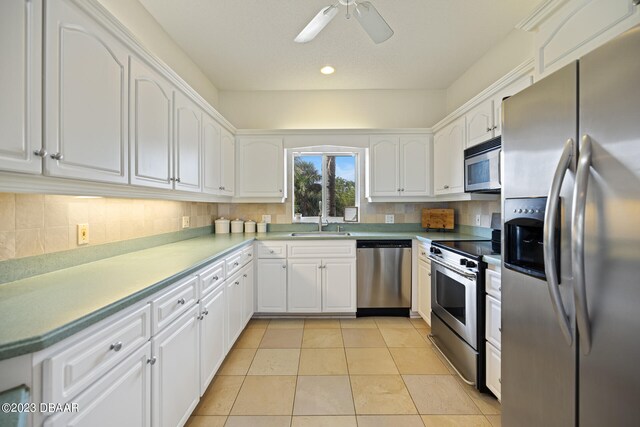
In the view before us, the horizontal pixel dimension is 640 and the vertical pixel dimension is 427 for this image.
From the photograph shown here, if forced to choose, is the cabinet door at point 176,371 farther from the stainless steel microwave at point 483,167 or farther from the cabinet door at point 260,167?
the stainless steel microwave at point 483,167

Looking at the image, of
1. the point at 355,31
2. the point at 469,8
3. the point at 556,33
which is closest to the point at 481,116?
the point at 469,8

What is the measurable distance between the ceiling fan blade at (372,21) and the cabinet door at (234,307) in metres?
2.05

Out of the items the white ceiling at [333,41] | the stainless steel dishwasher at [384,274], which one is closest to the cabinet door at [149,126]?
the white ceiling at [333,41]

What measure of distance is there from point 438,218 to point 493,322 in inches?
68.5

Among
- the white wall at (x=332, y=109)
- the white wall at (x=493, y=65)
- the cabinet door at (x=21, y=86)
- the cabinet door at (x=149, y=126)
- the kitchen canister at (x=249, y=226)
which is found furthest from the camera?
the white wall at (x=332, y=109)

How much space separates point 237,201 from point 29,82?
2.37 m

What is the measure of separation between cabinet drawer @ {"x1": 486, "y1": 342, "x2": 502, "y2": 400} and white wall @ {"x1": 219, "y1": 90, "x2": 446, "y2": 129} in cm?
269

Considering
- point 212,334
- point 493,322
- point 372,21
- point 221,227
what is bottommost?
point 212,334

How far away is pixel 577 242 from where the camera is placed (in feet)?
2.77

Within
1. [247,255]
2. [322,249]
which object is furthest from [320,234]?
[247,255]

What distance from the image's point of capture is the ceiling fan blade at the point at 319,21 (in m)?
1.64

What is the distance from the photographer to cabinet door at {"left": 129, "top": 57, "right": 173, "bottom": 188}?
1.51 metres

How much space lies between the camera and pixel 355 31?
232 centimetres

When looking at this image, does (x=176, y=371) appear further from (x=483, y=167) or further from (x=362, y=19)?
(x=483, y=167)
